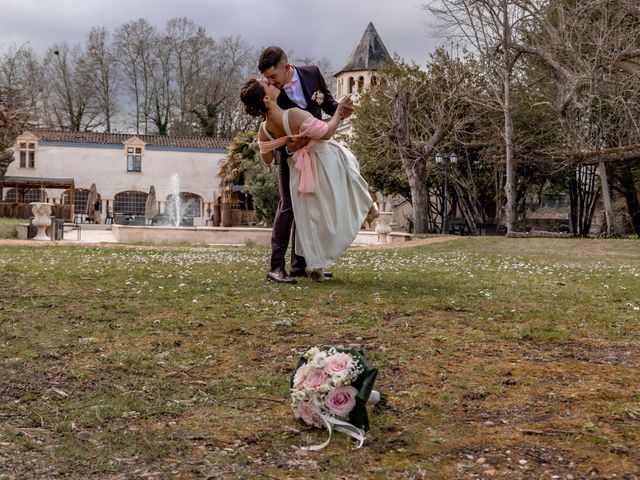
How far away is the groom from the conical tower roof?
4804 centimetres

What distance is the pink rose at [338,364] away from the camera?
269 cm

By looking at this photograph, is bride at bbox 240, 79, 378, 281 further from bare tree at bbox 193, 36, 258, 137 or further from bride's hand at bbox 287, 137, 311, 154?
bare tree at bbox 193, 36, 258, 137

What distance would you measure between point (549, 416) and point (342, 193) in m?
3.88

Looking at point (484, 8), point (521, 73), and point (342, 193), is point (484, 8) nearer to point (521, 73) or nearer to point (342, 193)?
point (521, 73)

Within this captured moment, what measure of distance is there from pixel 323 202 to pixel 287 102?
3.35 feet

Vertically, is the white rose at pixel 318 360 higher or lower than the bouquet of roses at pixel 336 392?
higher

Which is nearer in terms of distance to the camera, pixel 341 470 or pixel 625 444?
pixel 341 470

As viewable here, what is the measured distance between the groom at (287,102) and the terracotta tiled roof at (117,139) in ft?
145

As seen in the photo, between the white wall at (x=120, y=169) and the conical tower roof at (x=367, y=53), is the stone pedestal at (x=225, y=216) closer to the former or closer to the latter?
the white wall at (x=120, y=169)

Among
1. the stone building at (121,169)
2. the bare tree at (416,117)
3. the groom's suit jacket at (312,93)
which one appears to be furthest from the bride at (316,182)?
the stone building at (121,169)

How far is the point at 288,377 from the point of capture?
11.1ft

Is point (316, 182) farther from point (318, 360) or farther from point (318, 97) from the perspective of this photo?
point (318, 360)

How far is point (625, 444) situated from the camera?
8.13 feet

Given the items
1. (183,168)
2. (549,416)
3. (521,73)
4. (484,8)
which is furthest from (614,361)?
(183,168)
